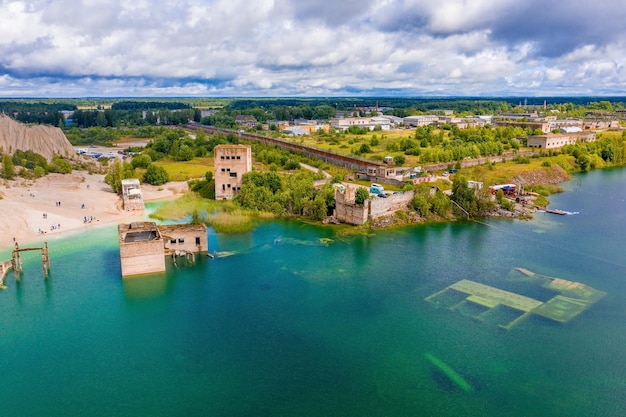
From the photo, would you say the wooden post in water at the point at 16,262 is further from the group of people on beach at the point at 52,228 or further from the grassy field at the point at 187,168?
the grassy field at the point at 187,168

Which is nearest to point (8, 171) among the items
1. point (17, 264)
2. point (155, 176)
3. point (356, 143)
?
point (155, 176)

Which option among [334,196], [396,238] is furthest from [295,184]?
[396,238]

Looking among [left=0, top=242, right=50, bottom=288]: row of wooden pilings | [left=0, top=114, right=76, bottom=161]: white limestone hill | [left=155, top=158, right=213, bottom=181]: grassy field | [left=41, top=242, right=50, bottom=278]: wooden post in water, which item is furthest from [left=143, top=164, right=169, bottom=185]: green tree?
[left=41, top=242, right=50, bottom=278]: wooden post in water

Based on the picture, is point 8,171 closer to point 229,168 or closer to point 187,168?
point 187,168

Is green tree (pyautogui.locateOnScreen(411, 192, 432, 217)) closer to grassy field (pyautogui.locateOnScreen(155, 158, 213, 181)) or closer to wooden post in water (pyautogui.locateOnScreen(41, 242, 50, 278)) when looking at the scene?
wooden post in water (pyautogui.locateOnScreen(41, 242, 50, 278))

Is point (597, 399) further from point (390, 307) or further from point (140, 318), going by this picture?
point (140, 318)

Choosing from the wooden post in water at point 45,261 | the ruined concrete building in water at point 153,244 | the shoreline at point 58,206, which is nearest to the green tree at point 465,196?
the ruined concrete building in water at point 153,244
